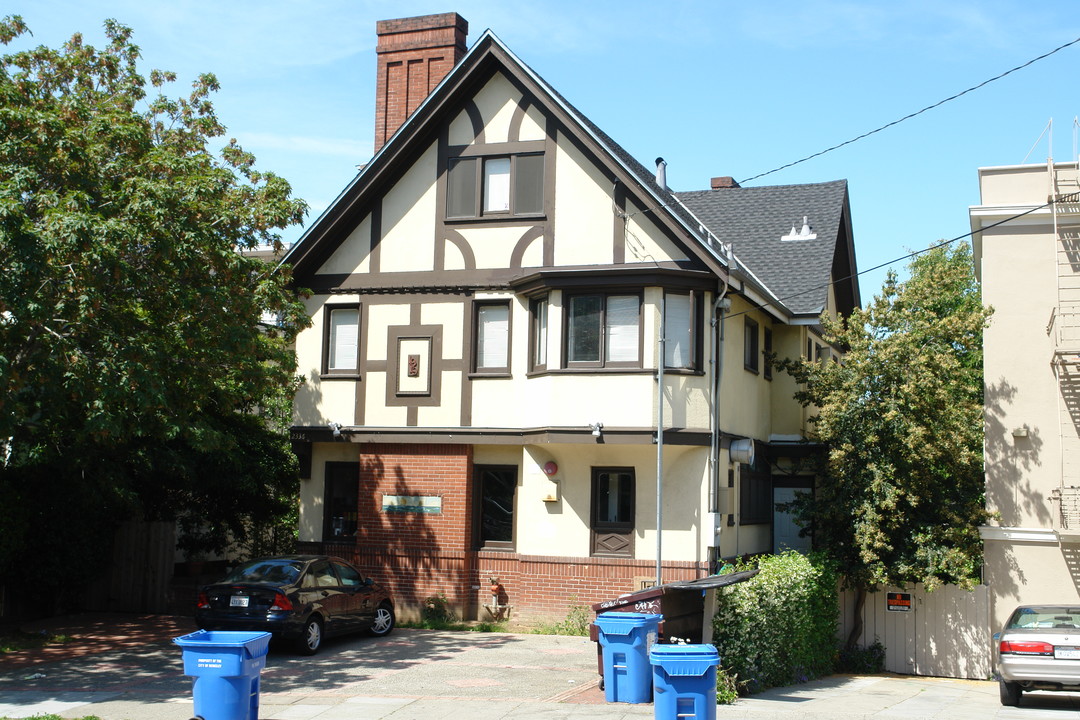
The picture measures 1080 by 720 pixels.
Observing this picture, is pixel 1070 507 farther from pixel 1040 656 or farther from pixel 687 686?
pixel 687 686

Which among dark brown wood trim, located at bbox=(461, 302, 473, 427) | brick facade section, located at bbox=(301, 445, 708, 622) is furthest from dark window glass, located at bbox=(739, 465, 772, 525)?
dark brown wood trim, located at bbox=(461, 302, 473, 427)

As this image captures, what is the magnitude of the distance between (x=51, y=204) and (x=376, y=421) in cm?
842

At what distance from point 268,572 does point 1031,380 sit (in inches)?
549

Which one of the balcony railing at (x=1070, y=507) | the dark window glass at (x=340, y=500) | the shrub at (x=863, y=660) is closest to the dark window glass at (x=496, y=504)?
the dark window glass at (x=340, y=500)

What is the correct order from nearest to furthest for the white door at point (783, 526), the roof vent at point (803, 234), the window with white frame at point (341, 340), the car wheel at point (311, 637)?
the car wheel at point (311, 637) → the window with white frame at point (341, 340) → the white door at point (783, 526) → the roof vent at point (803, 234)

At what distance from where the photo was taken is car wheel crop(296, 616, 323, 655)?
16.6m

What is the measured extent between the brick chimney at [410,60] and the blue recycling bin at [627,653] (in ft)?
44.7

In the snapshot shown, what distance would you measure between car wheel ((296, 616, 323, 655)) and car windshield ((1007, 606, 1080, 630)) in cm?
1032

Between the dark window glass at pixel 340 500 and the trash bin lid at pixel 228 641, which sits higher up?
the dark window glass at pixel 340 500

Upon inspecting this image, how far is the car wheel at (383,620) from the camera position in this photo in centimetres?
1906

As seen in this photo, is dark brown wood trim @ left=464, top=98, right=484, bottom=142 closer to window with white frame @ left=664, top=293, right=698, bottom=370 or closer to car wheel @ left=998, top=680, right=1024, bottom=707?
window with white frame @ left=664, top=293, right=698, bottom=370

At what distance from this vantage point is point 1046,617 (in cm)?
1639

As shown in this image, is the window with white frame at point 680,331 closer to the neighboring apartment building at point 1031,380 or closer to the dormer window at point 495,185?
the dormer window at point 495,185

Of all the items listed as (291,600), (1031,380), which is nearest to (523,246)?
(291,600)
